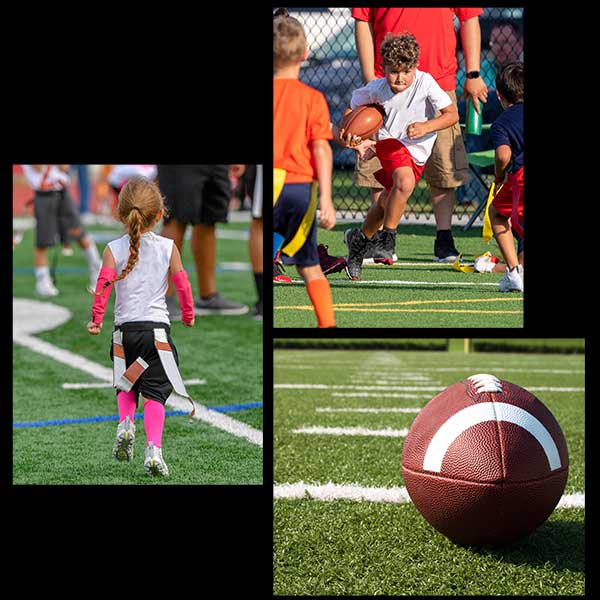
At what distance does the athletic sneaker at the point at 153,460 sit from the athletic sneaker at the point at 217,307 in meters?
6.02

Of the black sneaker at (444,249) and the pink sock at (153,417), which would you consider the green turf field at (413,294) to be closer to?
the black sneaker at (444,249)

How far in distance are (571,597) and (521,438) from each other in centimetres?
68

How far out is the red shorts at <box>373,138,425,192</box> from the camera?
3.58 m

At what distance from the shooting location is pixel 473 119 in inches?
142

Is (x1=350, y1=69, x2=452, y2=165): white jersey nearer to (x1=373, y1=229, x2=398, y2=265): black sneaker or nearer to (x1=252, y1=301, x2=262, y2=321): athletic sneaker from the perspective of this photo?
(x1=373, y1=229, x2=398, y2=265): black sneaker

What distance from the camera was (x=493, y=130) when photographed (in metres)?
3.58

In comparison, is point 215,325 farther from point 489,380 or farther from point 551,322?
point 551,322

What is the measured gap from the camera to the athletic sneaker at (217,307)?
31.9 feet

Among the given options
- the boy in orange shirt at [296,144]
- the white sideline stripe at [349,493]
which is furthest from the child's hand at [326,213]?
the white sideline stripe at [349,493]

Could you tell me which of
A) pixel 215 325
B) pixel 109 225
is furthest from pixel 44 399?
pixel 109 225

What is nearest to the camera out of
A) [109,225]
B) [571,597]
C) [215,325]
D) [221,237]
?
[571,597]

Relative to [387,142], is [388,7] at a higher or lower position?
higher

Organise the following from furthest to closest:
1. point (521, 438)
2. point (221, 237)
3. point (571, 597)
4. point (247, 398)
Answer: point (221, 237), point (247, 398), point (521, 438), point (571, 597)

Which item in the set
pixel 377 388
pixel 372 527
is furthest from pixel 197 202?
pixel 377 388
